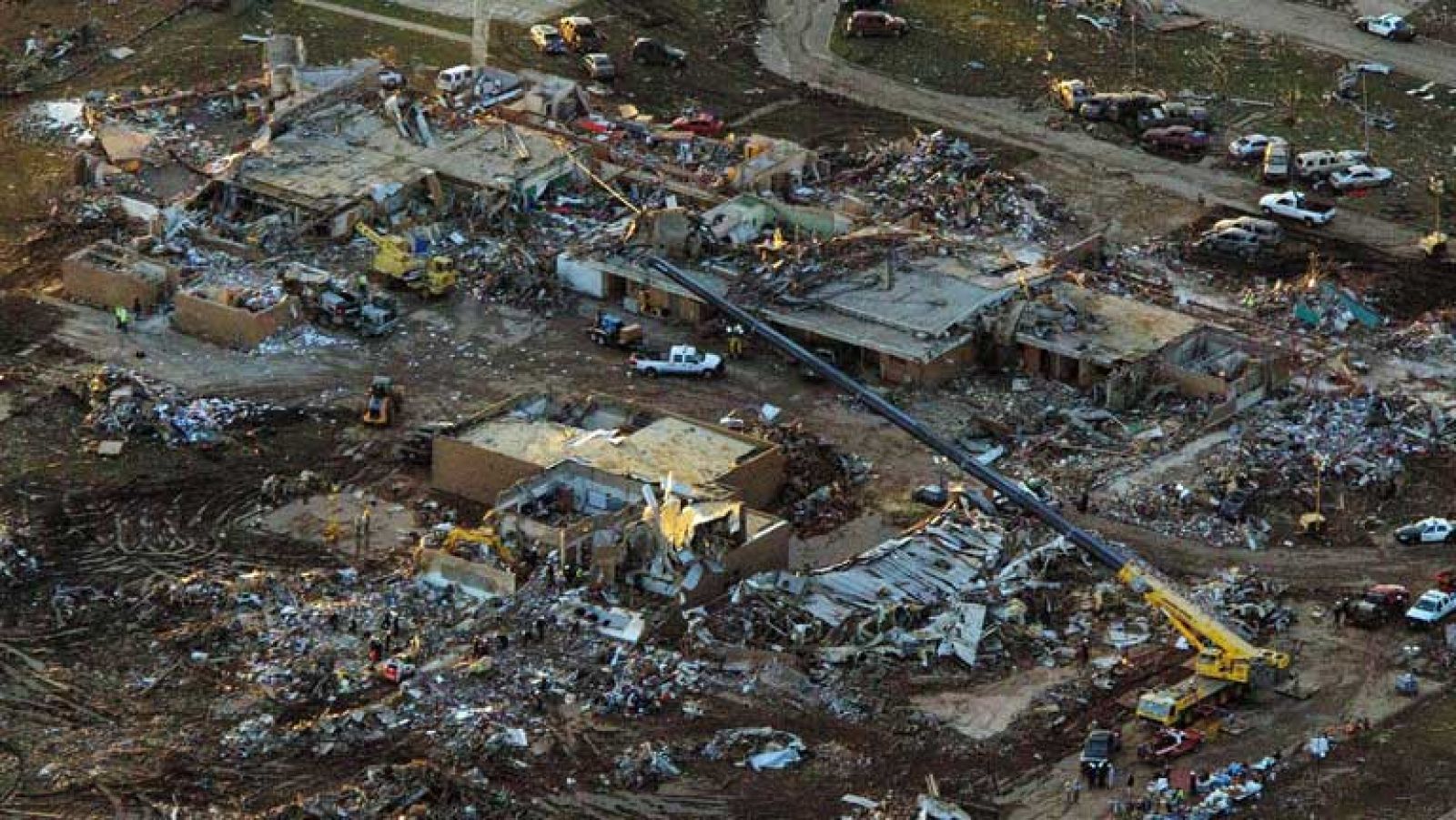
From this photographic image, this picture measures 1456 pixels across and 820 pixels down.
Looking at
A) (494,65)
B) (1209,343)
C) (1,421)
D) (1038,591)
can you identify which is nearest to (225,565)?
(1,421)

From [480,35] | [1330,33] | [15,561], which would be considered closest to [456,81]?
[480,35]

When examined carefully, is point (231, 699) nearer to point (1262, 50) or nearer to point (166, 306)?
point (166, 306)

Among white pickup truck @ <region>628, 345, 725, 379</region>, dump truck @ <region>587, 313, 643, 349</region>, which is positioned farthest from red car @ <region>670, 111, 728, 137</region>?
white pickup truck @ <region>628, 345, 725, 379</region>

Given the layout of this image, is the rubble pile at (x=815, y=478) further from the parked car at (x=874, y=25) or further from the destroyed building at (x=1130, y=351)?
the parked car at (x=874, y=25)

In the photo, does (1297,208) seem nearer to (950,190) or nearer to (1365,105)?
(950,190)

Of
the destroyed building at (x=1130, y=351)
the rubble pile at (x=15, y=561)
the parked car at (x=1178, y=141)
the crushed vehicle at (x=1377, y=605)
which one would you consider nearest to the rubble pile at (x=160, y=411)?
the rubble pile at (x=15, y=561)

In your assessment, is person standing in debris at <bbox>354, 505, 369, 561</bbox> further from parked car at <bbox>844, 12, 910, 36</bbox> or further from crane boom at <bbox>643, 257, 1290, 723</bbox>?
parked car at <bbox>844, 12, 910, 36</bbox>
